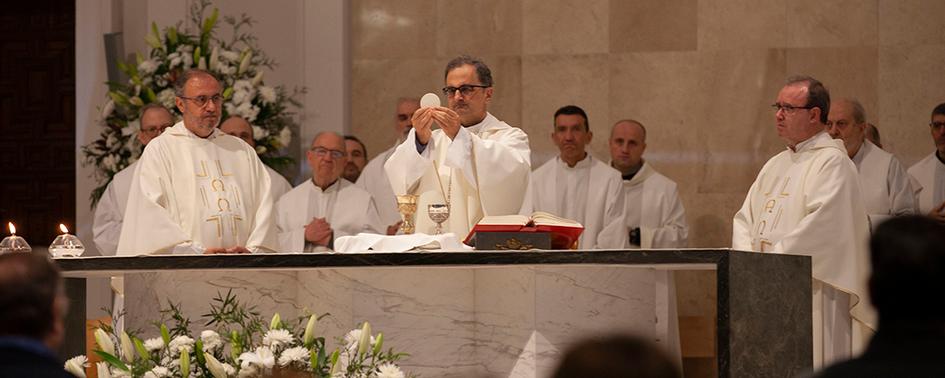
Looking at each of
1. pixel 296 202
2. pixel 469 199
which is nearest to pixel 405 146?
pixel 469 199

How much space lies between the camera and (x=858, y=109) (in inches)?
368

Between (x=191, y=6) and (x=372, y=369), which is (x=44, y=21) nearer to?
(x=191, y=6)

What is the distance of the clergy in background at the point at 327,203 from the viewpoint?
32.5ft

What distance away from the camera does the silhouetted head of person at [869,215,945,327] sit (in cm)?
268

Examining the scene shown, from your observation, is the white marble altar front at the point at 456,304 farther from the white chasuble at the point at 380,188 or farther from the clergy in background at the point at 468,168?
the white chasuble at the point at 380,188

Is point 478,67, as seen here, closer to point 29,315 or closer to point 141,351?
point 141,351

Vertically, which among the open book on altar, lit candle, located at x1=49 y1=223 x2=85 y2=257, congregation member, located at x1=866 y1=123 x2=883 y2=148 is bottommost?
lit candle, located at x1=49 y1=223 x2=85 y2=257

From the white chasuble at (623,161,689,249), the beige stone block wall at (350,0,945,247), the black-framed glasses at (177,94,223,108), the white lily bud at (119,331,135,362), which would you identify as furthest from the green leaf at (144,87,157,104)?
the white lily bud at (119,331,135,362)

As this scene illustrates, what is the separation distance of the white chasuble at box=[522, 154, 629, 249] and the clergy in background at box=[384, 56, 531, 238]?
2.85 m

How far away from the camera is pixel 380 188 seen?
1049cm

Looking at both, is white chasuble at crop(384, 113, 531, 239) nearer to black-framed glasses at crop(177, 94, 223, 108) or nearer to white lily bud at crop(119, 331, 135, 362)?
black-framed glasses at crop(177, 94, 223, 108)

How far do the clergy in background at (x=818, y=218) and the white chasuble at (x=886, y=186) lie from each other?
1.59 metres

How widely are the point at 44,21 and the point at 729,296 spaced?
819 cm

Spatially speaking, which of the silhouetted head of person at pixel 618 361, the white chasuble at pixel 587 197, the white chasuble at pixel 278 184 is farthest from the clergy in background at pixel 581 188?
the silhouetted head of person at pixel 618 361
